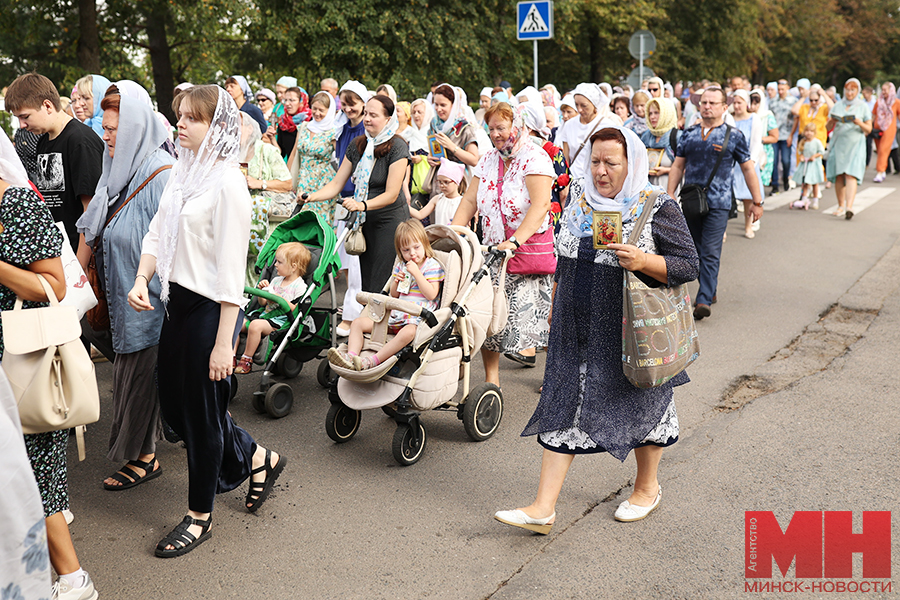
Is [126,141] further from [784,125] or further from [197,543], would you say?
[784,125]

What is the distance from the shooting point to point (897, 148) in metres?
19.4

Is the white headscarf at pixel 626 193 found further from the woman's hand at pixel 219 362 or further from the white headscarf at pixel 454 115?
the white headscarf at pixel 454 115

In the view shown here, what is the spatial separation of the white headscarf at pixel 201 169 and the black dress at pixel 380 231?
8.92 feet

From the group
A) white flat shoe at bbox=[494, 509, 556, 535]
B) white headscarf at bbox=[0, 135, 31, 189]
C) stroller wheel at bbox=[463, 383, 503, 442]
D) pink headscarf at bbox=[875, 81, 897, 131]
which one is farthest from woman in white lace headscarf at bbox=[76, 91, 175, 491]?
pink headscarf at bbox=[875, 81, 897, 131]

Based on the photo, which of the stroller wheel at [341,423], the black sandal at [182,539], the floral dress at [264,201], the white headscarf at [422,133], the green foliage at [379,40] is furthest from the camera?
the green foliage at [379,40]

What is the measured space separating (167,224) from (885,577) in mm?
3375

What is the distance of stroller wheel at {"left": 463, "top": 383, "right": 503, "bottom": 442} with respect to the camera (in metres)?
4.95

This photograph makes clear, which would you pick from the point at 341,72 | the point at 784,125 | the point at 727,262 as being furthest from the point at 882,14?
the point at 727,262

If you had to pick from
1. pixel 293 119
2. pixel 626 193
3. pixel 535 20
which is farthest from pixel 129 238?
pixel 535 20

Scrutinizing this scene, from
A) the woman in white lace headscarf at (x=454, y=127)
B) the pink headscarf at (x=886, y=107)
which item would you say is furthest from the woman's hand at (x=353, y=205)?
the pink headscarf at (x=886, y=107)

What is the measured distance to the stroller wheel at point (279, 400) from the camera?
5465 millimetres

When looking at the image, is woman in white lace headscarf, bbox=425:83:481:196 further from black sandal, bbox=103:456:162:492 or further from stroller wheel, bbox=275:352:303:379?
black sandal, bbox=103:456:162:492

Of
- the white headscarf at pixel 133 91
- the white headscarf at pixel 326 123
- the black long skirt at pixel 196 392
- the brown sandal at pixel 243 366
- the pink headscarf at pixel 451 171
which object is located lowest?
the brown sandal at pixel 243 366

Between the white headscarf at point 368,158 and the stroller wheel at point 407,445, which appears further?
the white headscarf at point 368,158
